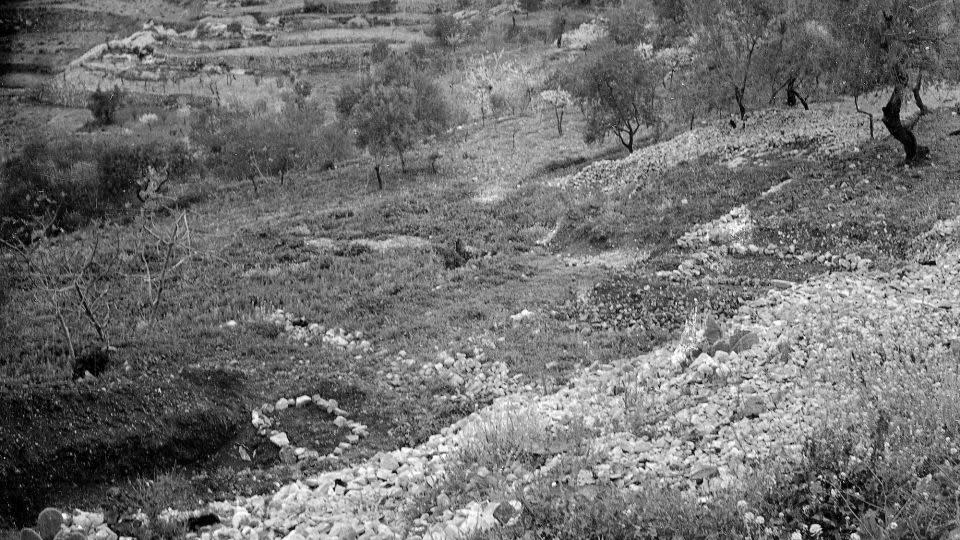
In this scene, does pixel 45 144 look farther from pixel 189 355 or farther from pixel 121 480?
pixel 121 480

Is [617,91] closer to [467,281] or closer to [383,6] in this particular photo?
[467,281]

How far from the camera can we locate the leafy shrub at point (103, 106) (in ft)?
297

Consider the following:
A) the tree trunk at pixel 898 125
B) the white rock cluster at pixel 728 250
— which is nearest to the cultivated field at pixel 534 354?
the white rock cluster at pixel 728 250

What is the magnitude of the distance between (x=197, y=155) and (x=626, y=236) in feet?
178

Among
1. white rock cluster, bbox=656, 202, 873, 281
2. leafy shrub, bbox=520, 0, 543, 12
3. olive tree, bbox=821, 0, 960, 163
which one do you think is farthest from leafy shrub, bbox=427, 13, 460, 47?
white rock cluster, bbox=656, 202, 873, 281

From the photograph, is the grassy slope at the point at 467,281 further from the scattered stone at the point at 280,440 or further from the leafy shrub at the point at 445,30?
the leafy shrub at the point at 445,30

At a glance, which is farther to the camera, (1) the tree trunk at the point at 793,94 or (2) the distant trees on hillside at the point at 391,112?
(2) the distant trees on hillside at the point at 391,112

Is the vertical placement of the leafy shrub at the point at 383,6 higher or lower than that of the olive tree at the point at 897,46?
higher

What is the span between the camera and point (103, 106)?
91.0 meters

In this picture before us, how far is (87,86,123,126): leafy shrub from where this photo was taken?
90438mm

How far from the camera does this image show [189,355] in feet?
58.2

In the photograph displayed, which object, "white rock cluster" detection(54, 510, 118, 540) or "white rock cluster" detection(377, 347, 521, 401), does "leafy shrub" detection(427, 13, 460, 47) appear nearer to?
"white rock cluster" detection(377, 347, 521, 401)

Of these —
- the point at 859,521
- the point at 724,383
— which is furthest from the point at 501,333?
the point at 859,521

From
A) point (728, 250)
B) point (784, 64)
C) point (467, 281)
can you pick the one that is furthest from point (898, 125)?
point (467, 281)
